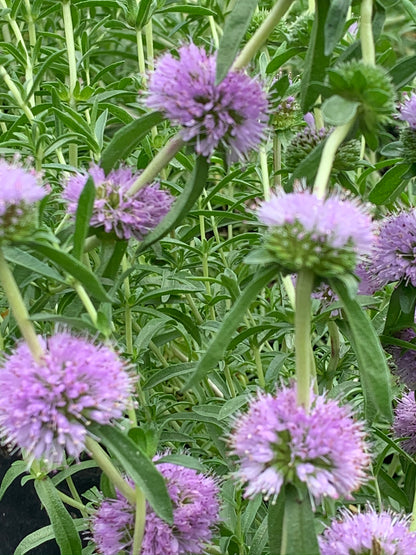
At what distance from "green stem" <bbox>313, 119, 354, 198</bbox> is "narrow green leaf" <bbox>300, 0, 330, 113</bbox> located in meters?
0.09

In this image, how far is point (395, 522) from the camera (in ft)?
2.96

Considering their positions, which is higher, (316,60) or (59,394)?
(316,60)

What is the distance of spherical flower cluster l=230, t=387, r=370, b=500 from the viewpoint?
70 centimetres

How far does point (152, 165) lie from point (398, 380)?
1.91 ft

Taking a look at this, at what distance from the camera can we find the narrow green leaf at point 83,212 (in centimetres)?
79

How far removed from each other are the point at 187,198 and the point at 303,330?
0.75 feet

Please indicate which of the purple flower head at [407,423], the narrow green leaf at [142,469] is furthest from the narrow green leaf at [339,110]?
the purple flower head at [407,423]

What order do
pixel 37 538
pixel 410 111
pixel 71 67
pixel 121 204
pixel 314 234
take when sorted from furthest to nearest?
pixel 71 67 → pixel 37 538 → pixel 410 111 → pixel 121 204 → pixel 314 234

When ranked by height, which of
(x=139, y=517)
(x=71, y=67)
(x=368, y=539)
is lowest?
(x=368, y=539)

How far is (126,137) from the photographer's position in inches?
34.8

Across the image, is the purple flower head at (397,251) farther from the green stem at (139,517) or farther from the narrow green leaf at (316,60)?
the green stem at (139,517)

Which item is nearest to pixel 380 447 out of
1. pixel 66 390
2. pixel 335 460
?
pixel 335 460

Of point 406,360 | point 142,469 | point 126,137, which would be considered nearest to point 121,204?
point 126,137

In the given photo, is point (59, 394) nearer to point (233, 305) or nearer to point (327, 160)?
point (233, 305)
